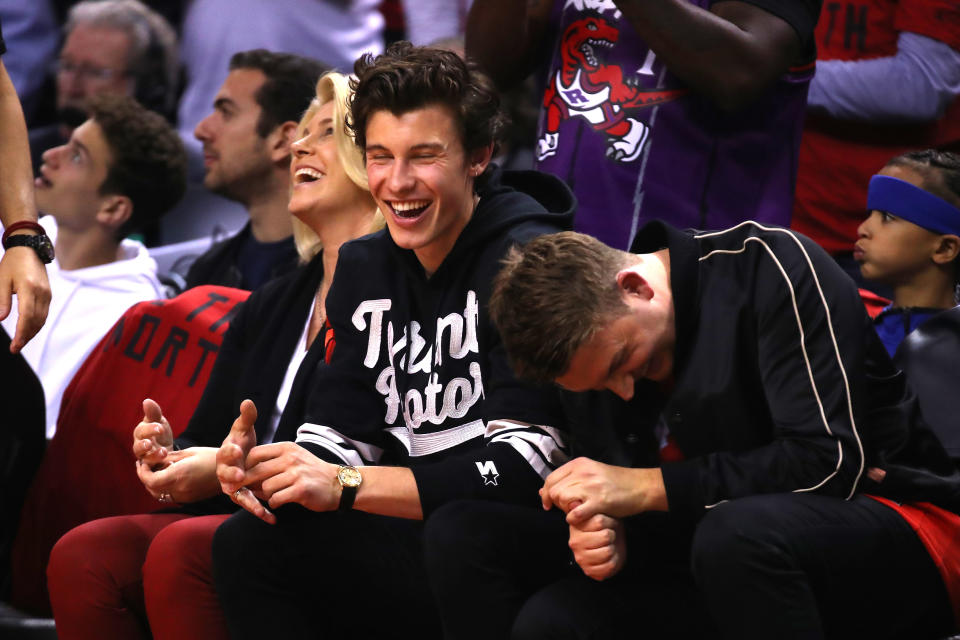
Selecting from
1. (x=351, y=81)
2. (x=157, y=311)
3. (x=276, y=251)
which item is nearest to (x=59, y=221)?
(x=276, y=251)

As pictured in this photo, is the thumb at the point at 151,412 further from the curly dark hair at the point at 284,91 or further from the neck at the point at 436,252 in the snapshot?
the curly dark hair at the point at 284,91

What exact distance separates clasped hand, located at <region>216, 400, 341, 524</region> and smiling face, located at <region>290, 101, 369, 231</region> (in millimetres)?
853

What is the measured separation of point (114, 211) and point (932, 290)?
280 cm

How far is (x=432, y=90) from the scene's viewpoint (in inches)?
114

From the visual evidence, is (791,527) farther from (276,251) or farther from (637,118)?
(276,251)

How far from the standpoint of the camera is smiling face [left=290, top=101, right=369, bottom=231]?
11.4ft

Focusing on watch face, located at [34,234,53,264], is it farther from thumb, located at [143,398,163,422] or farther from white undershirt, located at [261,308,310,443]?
white undershirt, located at [261,308,310,443]

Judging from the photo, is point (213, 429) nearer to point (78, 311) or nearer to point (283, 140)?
point (78, 311)

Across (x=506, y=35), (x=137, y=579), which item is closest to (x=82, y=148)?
(x=506, y=35)

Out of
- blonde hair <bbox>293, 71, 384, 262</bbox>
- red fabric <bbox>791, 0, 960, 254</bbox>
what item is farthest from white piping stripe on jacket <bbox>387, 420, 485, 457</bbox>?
red fabric <bbox>791, 0, 960, 254</bbox>

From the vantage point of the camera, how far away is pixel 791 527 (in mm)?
2287

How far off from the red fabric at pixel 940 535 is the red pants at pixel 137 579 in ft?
4.64

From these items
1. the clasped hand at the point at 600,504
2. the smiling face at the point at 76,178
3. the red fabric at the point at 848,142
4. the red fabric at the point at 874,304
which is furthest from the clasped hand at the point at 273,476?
the smiling face at the point at 76,178

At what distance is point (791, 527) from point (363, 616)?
99 centimetres
